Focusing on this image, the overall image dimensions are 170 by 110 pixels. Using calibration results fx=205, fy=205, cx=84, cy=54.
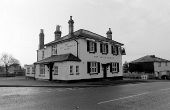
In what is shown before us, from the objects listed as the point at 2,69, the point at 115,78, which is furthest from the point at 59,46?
the point at 2,69

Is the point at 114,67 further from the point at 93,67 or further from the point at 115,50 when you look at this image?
the point at 93,67

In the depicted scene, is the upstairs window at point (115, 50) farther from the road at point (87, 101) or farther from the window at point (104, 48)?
the road at point (87, 101)

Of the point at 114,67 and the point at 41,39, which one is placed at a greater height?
the point at 41,39

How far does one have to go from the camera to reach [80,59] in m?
29.3

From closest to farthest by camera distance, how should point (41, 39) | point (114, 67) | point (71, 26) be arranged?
point (71, 26) < point (114, 67) < point (41, 39)

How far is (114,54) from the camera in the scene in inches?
1383

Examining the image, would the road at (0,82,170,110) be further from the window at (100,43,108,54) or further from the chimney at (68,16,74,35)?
the chimney at (68,16,74,35)

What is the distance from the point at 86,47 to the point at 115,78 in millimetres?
8494

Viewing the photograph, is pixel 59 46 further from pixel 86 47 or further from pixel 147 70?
pixel 147 70

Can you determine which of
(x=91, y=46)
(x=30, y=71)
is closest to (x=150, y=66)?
(x=91, y=46)

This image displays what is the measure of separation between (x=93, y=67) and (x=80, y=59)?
2976 mm

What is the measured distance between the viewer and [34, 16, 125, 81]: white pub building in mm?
28609

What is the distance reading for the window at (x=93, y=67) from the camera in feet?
99.3

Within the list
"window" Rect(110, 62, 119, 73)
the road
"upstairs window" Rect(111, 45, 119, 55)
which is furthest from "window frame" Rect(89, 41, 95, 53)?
the road
